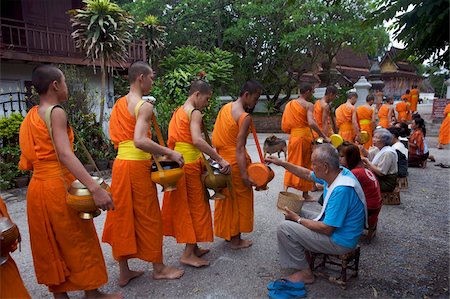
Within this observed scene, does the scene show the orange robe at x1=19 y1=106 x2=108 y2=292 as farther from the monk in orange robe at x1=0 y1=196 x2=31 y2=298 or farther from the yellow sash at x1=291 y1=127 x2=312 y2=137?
the yellow sash at x1=291 y1=127 x2=312 y2=137

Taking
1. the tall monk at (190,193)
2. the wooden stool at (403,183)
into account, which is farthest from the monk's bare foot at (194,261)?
the wooden stool at (403,183)

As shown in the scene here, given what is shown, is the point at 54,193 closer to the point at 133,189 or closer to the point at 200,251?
the point at 133,189

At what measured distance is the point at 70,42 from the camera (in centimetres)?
1013

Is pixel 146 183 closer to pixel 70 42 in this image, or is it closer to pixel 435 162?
pixel 435 162

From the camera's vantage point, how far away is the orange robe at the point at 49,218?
7.74ft

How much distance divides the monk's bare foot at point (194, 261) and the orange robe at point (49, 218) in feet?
3.57

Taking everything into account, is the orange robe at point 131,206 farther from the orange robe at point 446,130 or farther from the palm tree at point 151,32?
the palm tree at point 151,32

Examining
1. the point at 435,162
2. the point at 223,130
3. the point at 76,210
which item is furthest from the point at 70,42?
the point at 435,162

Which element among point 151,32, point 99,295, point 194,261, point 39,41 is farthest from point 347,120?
point 39,41

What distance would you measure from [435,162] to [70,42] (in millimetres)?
10662

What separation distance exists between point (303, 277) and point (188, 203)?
126 cm

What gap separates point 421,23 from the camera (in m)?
2.24

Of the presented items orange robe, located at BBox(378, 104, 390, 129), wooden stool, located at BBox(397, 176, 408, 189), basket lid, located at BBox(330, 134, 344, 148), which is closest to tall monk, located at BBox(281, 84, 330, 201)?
basket lid, located at BBox(330, 134, 344, 148)

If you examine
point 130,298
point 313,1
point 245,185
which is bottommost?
point 130,298
